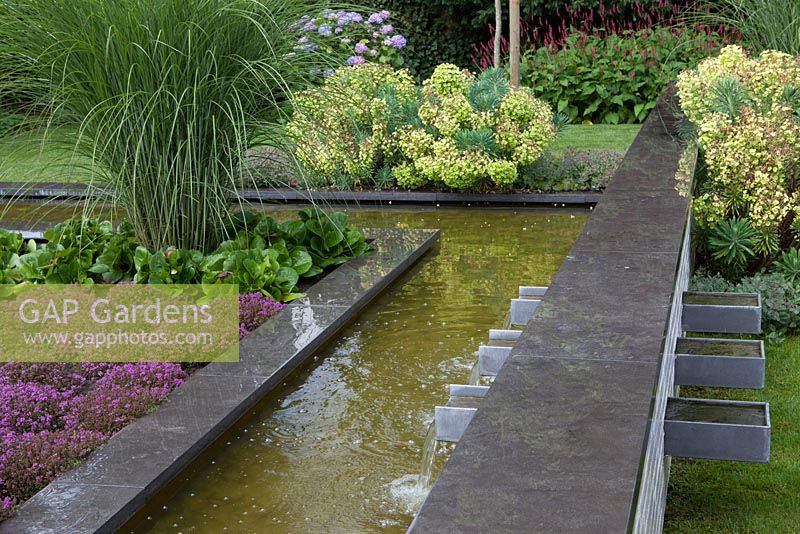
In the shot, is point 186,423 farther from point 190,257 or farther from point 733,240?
point 733,240

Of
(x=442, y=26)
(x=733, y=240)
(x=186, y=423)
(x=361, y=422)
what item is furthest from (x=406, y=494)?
(x=442, y=26)

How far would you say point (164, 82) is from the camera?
16.4ft

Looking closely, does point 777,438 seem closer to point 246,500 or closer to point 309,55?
point 246,500

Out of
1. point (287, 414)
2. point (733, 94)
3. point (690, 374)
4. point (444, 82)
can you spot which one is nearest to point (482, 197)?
point (444, 82)

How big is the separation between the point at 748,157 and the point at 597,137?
6.25m

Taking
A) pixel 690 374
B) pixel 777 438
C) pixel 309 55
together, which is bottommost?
pixel 777 438

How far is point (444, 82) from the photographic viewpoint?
841 cm

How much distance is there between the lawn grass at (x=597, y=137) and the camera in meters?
10.7

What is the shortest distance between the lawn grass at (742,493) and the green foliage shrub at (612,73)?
9.12 m

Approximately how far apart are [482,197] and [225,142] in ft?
11.5

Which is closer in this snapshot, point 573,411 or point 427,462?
point 573,411

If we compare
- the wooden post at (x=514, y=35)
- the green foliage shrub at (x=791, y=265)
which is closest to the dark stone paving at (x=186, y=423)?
the green foliage shrub at (x=791, y=265)

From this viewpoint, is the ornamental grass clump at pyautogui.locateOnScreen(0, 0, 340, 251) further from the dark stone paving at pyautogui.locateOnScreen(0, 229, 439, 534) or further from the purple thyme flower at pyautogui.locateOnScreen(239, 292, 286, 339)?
the dark stone paving at pyautogui.locateOnScreen(0, 229, 439, 534)

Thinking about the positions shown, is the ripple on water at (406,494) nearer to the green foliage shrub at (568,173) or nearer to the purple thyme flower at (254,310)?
the purple thyme flower at (254,310)
